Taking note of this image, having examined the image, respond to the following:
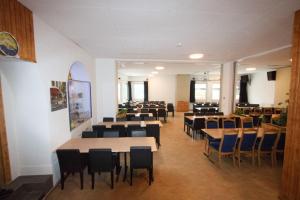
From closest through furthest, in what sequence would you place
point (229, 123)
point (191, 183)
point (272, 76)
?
1. point (191, 183)
2. point (229, 123)
3. point (272, 76)

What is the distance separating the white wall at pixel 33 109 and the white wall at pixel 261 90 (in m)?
12.0

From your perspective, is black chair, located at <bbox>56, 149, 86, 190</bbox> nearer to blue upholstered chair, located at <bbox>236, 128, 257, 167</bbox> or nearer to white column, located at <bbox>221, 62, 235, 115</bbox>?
blue upholstered chair, located at <bbox>236, 128, 257, 167</bbox>

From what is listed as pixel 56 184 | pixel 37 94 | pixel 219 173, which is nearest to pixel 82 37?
pixel 37 94

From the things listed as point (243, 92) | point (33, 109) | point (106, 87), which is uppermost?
point (106, 87)

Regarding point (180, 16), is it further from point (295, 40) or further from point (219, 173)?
point (219, 173)

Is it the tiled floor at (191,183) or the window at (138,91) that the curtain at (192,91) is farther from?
the tiled floor at (191,183)

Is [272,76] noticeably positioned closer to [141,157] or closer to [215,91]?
[215,91]

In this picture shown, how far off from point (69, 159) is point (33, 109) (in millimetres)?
1106

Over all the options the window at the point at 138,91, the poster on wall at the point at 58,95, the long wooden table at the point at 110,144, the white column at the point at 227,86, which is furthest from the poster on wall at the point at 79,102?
the window at the point at 138,91

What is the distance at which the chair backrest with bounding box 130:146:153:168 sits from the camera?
2.87 m

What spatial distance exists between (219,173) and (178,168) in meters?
0.92

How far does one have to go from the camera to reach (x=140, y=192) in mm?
2885

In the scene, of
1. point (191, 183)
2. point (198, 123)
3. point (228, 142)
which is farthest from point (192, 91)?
point (191, 183)

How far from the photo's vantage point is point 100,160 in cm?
282
